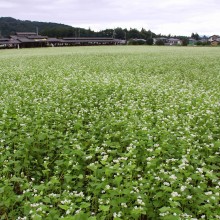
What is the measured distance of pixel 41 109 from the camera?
Answer: 942 cm

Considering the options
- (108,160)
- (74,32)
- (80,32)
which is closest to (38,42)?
(74,32)

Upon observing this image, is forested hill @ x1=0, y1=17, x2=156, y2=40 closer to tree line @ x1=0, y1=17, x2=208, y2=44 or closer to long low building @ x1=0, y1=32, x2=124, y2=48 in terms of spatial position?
tree line @ x1=0, y1=17, x2=208, y2=44

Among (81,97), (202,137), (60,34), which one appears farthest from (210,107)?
(60,34)

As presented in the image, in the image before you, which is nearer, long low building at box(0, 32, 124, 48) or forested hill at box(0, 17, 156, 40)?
long low building at box(0, 32, 124, 48)

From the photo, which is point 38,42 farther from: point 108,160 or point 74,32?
point 108,160

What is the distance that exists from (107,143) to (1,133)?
10.6ft

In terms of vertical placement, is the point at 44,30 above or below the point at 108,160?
above

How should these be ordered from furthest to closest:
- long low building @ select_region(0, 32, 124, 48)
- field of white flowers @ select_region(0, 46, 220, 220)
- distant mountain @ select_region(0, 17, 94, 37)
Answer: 1. distant mountain @ select_region(0, 17, 94, 37)
2. long low building @ select_region(0, 32, 124, 48)
3. field of white flowers @ select_region(0, 46, 220, 220)

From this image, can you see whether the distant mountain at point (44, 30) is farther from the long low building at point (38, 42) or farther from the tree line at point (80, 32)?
the long low building at point (38, 42)

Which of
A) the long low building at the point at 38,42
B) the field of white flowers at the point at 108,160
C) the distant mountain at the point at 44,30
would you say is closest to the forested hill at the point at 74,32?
the distant mountain at the point at 44,30

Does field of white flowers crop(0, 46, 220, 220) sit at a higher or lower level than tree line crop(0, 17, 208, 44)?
lower

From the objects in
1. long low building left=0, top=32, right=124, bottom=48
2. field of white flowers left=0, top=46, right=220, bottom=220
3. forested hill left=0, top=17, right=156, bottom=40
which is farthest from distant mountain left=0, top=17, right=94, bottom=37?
field of white flowers left=0, top=46, right=220, bottom=220

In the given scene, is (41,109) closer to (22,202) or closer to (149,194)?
(22,202)

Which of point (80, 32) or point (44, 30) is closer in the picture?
point (44, 30)
